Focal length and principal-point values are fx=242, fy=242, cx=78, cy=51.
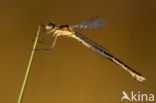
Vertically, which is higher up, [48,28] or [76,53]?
[76,53]

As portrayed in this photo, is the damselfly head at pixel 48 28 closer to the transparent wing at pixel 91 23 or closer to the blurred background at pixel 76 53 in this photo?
the transparent wing at pixel 91 23

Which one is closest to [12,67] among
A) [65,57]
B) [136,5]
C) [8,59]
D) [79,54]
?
[8,59]

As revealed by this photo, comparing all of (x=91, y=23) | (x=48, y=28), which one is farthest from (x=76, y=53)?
(x=48, y=28)

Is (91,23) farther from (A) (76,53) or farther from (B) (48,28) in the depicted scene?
(A) (76,53)

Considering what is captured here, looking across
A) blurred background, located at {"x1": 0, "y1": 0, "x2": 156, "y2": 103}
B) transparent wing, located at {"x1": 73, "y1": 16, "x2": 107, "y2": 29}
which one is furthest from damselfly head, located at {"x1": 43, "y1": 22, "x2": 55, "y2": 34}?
blurred background, located at {"x1": 0, "y1": 0, "x2": 156, "y2": 103}

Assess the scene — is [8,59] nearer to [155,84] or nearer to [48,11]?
[48,11]

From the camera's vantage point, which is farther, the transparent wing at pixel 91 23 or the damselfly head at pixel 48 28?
the transparent wing at pixel 91 23

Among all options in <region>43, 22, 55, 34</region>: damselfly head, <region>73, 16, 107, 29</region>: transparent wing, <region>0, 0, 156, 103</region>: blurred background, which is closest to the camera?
<region>43, 22, 55, 34</region>: damselfly head

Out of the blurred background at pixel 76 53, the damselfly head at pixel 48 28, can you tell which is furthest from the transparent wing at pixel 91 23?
the blurred background at pixel 76 53

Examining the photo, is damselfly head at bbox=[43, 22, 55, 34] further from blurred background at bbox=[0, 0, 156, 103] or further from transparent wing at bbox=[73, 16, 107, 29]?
blurred background at bbox=[0, 0, 156, 103]
